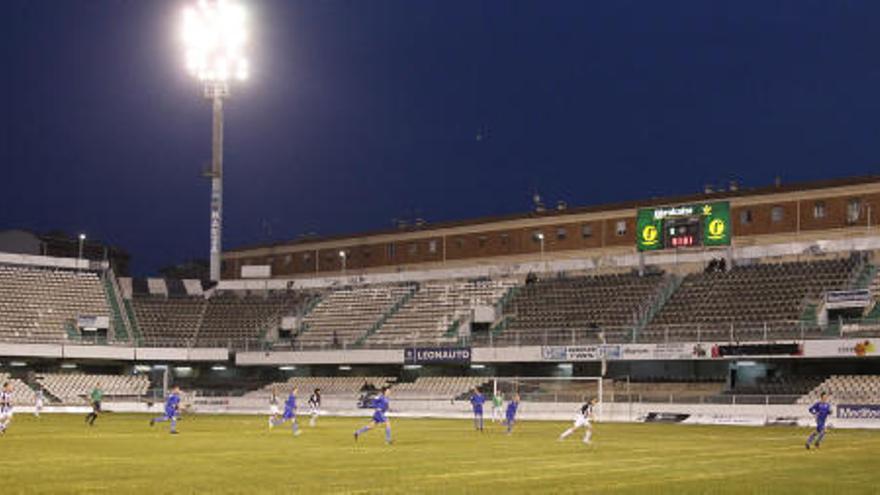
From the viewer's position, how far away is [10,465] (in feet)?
96.6

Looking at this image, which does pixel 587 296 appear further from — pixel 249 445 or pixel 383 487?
pixel 383 487

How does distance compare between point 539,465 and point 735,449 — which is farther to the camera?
point 735,449

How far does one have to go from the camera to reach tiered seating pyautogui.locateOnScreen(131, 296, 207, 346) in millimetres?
90331

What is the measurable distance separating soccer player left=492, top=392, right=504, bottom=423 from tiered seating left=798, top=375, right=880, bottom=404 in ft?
52.2

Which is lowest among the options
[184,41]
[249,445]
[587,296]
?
[249,445]

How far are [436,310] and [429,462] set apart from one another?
55683mm

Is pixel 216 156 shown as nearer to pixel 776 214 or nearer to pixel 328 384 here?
pixel 328 384

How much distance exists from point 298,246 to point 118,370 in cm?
3107

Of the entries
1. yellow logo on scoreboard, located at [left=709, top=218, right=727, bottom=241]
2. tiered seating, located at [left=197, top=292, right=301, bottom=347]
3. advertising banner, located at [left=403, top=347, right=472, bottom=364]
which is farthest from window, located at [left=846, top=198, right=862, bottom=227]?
tiered seating, located at [left=197, top=292, right=301, bottom=347]

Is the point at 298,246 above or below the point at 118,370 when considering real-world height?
above

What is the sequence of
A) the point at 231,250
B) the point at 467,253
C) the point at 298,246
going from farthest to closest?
the point at 231,250
the point at 298,246
the point at 467,253

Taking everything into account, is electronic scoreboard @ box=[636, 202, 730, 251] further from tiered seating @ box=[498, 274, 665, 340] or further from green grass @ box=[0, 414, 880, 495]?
green grass @ box=[0, 414, 880, 495]

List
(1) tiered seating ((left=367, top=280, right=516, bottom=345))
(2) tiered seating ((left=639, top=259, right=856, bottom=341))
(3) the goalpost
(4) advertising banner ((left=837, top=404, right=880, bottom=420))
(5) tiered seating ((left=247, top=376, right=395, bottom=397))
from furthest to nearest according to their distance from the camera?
(1) tiered seating ((left=367, top=280, right=516, bottom=345)) → (5) tiered seating ((left=247, top=376, right=395, bottom=397)) → (2) tiered seating ((left=639, top=259, right=856, bottom=341)) → (3) the goalpost → (4) advertising banner ((left=837, top=404, right=880, bottom=420))

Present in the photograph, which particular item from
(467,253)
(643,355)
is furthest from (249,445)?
(467,253)
